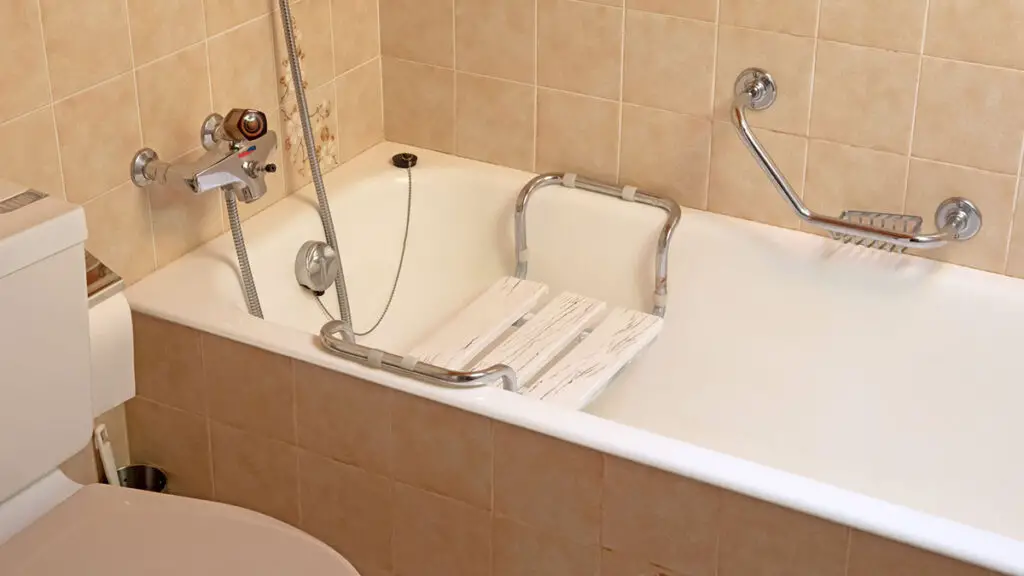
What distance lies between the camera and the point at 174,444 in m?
2.23

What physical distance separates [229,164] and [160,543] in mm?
693

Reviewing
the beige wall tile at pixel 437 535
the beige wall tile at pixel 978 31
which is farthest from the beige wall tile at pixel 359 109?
the beige wall tile at pixel 978 31

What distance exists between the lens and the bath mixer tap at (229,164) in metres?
2.12

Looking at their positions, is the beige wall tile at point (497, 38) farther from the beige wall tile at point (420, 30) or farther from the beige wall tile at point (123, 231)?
the beige wall tile at point (123, 231)

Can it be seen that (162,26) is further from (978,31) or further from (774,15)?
(978,31)

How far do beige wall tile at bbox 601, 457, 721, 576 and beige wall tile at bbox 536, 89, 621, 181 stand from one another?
0.87 metres

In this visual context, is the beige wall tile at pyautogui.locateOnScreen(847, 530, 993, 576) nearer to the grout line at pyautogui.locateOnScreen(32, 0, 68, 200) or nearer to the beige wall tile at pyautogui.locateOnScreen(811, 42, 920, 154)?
the beige wall tile at pyautogui.locateOnScreen(811, 42, 920, 154)

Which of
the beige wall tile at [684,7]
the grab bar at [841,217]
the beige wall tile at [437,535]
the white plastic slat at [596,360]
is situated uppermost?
the beige wall tile at [684,7]

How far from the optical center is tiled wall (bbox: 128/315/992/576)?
5.76 feet

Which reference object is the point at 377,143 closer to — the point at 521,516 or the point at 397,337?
the point at 397,337

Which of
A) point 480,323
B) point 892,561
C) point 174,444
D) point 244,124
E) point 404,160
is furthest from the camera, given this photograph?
point 404,160

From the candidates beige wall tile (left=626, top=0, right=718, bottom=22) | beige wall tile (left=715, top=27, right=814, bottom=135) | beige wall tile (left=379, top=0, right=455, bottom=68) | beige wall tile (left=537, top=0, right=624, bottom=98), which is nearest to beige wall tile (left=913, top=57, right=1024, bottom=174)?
beige wall tile (left=715, top=27, right=814, bottom=135)

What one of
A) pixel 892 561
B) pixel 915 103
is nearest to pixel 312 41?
pixel 915 103

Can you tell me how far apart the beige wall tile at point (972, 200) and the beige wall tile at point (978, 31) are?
19cm
